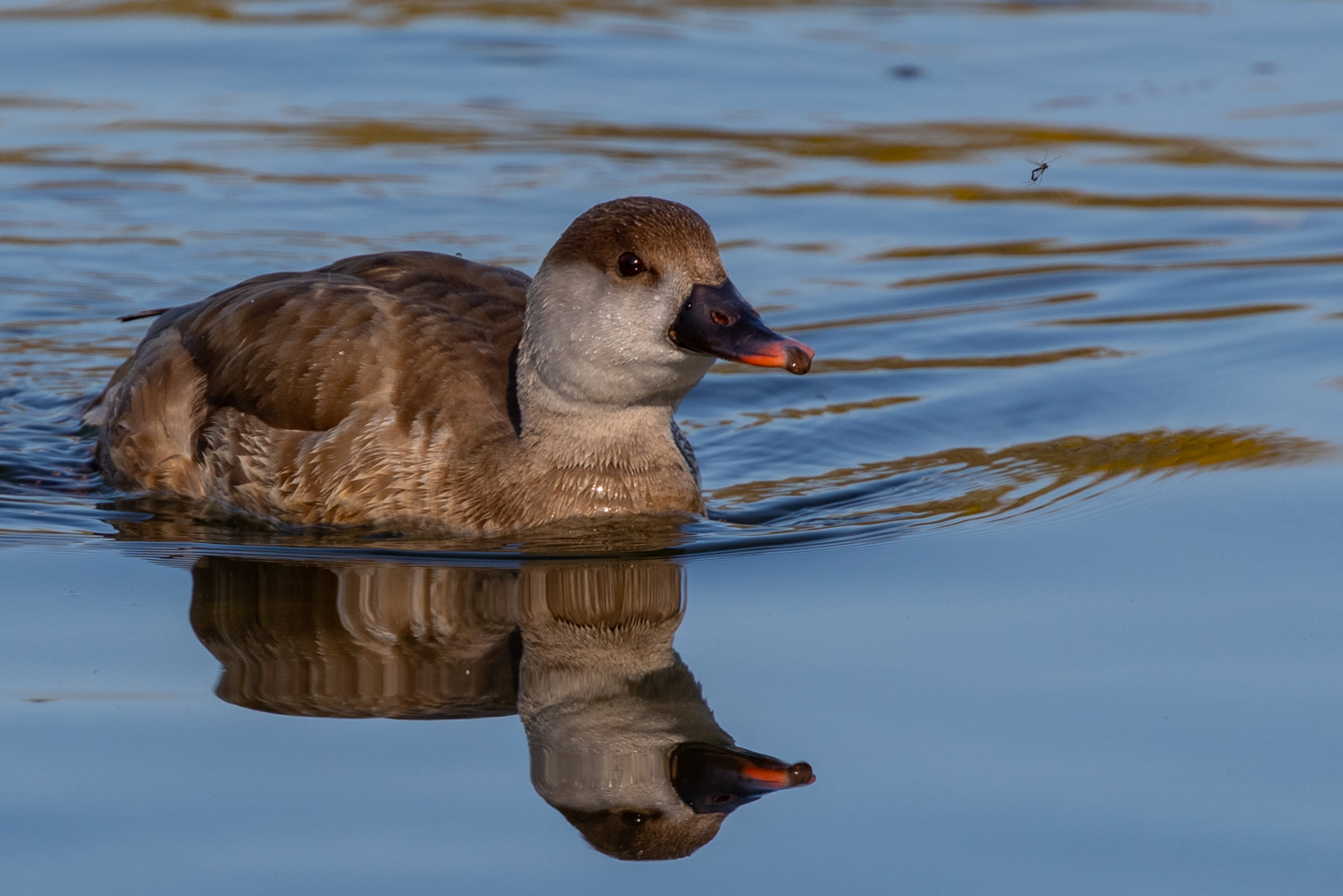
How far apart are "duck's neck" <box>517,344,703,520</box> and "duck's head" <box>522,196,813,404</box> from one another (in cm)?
17

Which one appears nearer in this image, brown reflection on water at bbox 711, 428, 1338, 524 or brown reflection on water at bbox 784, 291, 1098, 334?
brown reflection on water at bbox 711, 428, 1338, 524

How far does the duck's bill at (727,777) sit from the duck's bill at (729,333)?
5.30ft

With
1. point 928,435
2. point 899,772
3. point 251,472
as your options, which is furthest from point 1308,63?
point 899,772

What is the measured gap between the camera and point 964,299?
10805 mm

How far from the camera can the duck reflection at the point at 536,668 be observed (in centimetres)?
476

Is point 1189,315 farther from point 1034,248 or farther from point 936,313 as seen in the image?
point 1034,248

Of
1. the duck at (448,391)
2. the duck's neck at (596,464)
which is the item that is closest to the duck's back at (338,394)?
the duck at (448,391)

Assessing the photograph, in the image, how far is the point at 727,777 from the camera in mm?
4801

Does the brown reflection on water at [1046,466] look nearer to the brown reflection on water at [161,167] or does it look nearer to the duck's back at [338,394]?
the duck's back at [338,394]

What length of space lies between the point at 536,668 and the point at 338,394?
2188 millimetres

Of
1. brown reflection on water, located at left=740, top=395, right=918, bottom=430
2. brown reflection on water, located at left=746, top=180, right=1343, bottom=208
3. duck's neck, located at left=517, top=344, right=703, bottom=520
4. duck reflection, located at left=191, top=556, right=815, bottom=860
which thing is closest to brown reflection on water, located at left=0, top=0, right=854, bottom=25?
brown reflection on water, located at left=746, top=180, right=1343, bottom=208

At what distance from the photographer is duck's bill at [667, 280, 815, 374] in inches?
245

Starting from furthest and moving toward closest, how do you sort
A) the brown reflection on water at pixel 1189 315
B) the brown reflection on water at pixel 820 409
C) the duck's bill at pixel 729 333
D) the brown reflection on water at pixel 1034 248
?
the brown reflection on water at pixel 1034 248, the brown reflection on water at pixel 1189 315, the brown reflection on water at pixel 820 409, the duck's bill at pixel 729 333

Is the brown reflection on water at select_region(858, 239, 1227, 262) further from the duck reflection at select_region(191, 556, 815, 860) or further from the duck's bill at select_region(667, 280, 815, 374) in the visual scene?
the duck reflection at select_region(191, 556, 815, 860)
